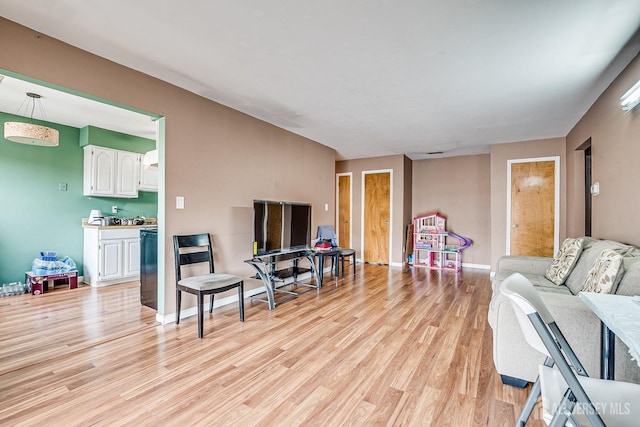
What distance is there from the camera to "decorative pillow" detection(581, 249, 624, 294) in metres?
1.80

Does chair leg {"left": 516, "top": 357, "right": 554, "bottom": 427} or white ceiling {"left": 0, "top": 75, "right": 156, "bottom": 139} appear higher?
white ceiling {"left": 0, "top": 75, "right": 156, "bottom": 139}

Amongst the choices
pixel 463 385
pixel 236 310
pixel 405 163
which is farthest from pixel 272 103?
pixel 405 163

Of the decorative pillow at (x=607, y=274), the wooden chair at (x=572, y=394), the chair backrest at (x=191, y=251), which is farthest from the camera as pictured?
the chair backrest at (x=191, y=251)

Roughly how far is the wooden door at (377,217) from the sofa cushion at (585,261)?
12.6 feet

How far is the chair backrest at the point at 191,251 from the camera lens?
2.95 meters

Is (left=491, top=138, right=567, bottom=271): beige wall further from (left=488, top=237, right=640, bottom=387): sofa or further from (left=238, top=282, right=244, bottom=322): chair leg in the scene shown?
(left=238, top=282, right=244, bottom=322): chair leg

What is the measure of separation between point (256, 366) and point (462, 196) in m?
5.82

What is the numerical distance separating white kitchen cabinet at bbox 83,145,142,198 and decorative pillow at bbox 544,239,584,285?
602 cm

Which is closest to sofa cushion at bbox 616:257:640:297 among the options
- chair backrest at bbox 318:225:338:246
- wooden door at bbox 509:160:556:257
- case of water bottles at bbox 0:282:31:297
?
wooden door at bbox 509:160:556:257

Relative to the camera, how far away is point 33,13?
1925 mm

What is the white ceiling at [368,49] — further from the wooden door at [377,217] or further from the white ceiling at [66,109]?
the wooden door at [377,217]

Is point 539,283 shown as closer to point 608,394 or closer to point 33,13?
point 608,394

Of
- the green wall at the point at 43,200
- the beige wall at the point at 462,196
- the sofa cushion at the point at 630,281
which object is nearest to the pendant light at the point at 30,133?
the green wall at the point at 43,200

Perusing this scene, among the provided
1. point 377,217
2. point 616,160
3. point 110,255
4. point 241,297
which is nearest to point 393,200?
point 377,217
